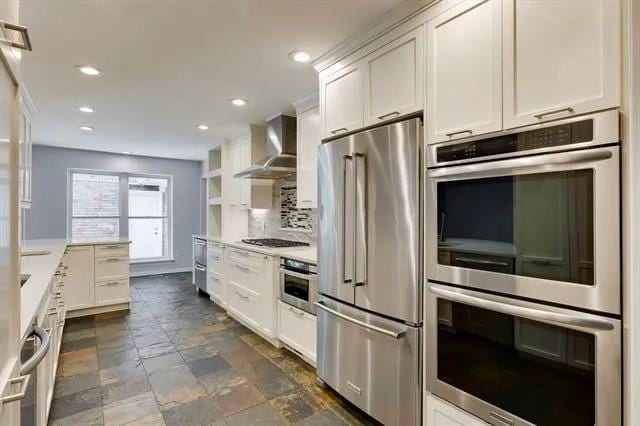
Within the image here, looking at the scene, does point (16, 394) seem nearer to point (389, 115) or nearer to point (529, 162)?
point (529, 162)

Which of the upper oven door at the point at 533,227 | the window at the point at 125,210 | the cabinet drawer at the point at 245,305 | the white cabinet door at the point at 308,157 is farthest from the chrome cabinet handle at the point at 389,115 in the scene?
the window at the point at 125,210

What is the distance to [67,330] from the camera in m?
3.80

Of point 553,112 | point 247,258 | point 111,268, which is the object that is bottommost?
point 111,268

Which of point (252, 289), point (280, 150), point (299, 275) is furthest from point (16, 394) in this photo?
point (280, 150)

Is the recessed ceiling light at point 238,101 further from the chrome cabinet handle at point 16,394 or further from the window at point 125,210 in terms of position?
the window at point 125,210

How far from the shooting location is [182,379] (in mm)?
2652

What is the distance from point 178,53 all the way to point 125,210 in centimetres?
537

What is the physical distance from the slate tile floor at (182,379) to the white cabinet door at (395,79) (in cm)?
194

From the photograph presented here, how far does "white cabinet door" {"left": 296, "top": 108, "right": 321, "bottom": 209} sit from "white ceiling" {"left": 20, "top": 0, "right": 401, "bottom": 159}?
245 millimetres

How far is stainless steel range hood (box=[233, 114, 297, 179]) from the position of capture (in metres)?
3.66

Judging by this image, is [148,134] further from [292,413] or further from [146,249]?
[292,413]

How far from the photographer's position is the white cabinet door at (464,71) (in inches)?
57.3

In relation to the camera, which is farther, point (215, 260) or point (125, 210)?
point (125, 210)

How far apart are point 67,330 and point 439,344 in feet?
13.5
